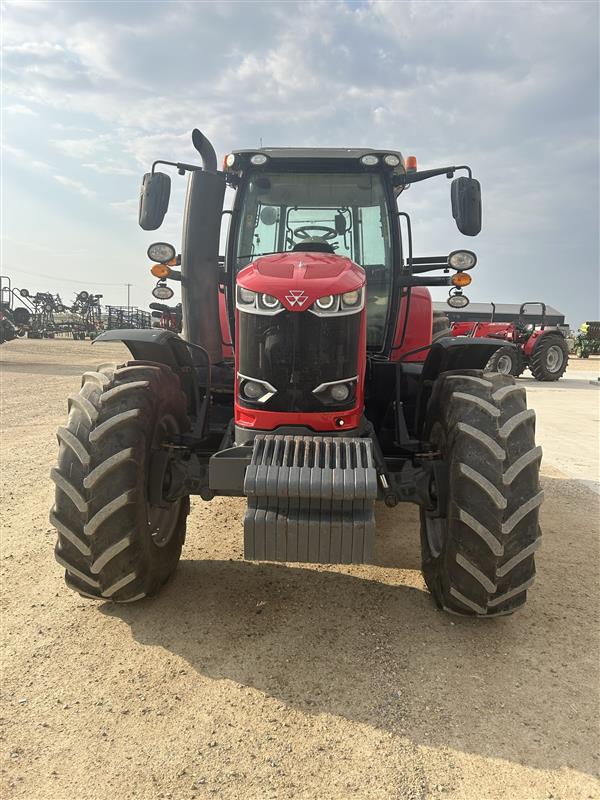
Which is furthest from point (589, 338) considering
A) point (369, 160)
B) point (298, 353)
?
point (298, 353)

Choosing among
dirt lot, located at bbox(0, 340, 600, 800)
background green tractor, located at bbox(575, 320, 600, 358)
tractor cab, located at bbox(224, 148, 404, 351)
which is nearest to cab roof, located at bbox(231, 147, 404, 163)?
tractor cab, located at bbox(224, 148, 404, 351)

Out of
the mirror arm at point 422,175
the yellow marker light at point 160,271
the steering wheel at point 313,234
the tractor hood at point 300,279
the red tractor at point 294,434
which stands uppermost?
the mirror arm at point 422,175

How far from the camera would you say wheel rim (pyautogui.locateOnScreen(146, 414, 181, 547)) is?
3.06 metres

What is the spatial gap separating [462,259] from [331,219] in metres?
0.98

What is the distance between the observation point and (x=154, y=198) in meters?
3.55

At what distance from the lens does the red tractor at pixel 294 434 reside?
257cm

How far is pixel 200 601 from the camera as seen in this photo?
3.13 meters

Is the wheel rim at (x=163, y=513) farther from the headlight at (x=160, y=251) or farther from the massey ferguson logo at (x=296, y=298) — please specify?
the headlight at (x=160, y=251)

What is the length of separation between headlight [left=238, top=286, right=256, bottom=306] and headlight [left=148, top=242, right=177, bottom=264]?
3.62 ft

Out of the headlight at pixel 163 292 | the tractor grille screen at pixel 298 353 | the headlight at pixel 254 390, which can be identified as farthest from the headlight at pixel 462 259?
the headlight at pixel 163 292

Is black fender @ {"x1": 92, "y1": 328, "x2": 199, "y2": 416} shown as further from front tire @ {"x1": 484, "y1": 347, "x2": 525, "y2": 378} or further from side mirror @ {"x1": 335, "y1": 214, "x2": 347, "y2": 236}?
front tire @ {"x1": 484, "y1": 347, "x2": 525, "y2": 378}

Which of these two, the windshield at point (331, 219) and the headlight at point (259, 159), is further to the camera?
the windshield at point (331, 219)

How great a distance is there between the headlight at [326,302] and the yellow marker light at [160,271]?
4.74 feet

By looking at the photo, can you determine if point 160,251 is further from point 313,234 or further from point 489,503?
point 489,503
